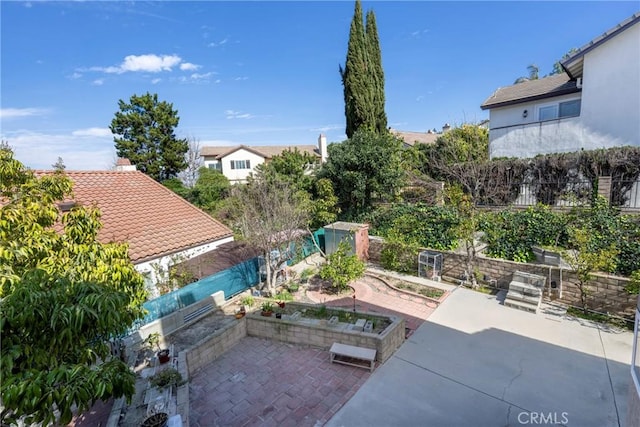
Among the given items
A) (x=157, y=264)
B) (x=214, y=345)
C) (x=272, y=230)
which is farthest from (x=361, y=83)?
(x=214, y=345)

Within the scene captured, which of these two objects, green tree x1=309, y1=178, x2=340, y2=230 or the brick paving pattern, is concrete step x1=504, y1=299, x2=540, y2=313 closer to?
the brick paving pattern

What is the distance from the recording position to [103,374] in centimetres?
297

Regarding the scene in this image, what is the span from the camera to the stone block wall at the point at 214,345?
8.03 meters

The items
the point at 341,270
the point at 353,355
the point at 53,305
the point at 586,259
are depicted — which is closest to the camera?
the point at 53,305

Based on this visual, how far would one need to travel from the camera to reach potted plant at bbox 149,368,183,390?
21.9ft

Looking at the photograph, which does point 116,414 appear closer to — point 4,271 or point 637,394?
point 4,271

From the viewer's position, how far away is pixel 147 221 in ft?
37.9

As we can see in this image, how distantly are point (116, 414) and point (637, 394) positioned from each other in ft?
26.8

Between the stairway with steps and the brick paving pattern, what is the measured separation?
6.12 metres

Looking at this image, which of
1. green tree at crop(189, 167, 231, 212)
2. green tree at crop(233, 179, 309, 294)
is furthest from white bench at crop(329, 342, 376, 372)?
green tree at crop(189, 167, 231, 212)

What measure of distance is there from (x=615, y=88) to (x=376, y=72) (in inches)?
501

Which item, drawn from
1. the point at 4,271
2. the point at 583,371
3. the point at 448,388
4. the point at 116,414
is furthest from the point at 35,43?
the point at 583,371

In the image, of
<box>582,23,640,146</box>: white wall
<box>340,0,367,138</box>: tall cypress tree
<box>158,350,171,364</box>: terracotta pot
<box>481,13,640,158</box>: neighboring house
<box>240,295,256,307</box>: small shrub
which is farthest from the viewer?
<box>340,0,367,138</box>: tall cypress tree

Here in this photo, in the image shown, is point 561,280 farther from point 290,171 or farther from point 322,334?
point 290,171
